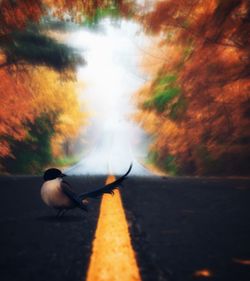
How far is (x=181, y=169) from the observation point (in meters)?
26.6

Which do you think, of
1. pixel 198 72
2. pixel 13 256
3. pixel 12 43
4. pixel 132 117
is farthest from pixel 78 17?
pixel 13 256

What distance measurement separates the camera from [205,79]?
1348 centimetres

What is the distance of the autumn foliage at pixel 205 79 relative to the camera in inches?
448

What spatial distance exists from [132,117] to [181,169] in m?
4.63

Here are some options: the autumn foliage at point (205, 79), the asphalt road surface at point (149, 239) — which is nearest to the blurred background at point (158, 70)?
the autumn foliage at point (205, 79)

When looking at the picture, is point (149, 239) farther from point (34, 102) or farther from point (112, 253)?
point (34, 102)

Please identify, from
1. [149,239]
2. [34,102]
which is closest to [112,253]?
[149,239]

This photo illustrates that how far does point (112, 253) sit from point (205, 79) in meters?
11.3

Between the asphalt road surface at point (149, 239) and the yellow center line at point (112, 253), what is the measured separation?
2.2 inches

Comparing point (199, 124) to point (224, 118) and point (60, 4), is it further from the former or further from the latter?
point (60, 4)

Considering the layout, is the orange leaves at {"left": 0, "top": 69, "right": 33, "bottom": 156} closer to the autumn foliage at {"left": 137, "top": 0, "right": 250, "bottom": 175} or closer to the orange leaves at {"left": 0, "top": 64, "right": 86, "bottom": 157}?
the orange leaves at {"left": 0, "top": 64, "right": 86, "bottom": 157}

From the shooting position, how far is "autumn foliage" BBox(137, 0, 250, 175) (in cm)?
1137

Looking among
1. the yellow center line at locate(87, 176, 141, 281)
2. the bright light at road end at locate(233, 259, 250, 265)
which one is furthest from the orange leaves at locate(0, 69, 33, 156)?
the bright light at road end at locate(233, 259, 250, 265)

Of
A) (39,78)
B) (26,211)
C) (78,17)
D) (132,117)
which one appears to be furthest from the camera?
(132,117)
